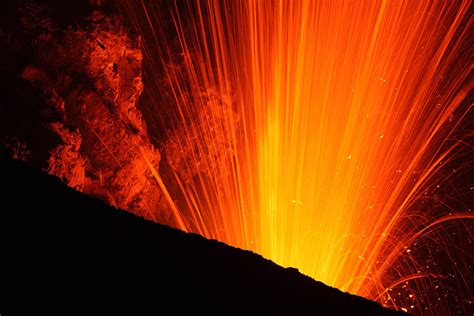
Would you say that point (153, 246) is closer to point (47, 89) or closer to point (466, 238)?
point (47, 89)

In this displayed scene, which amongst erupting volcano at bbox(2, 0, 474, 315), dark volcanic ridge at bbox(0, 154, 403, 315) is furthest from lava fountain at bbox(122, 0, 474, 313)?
dark volcanic ridge at bbox(0, 154, 403, 315)

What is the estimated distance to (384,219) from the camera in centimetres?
1416

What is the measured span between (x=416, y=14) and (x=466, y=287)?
7.82m

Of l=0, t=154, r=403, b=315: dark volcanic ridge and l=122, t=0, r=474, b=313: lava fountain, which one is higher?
l=122, t=0, r=474, b=313: lava fountain

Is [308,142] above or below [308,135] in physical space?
below

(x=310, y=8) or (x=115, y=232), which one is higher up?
(x=310, y=8)

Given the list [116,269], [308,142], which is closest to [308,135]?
[308,142]

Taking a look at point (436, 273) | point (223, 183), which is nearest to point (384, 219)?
point (436, 273)

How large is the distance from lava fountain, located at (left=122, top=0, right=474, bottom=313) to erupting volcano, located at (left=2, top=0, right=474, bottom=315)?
4 cm

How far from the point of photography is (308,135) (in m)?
14.1

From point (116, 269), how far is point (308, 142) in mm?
10978

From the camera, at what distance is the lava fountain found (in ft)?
42.0

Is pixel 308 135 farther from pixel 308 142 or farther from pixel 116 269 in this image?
pixel 116 269

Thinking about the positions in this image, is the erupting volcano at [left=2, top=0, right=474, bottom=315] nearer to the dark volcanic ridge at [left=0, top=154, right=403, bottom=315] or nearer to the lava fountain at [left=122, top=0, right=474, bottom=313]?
the lava fountain at [left=122, top=0, right=474, bottom=313]
